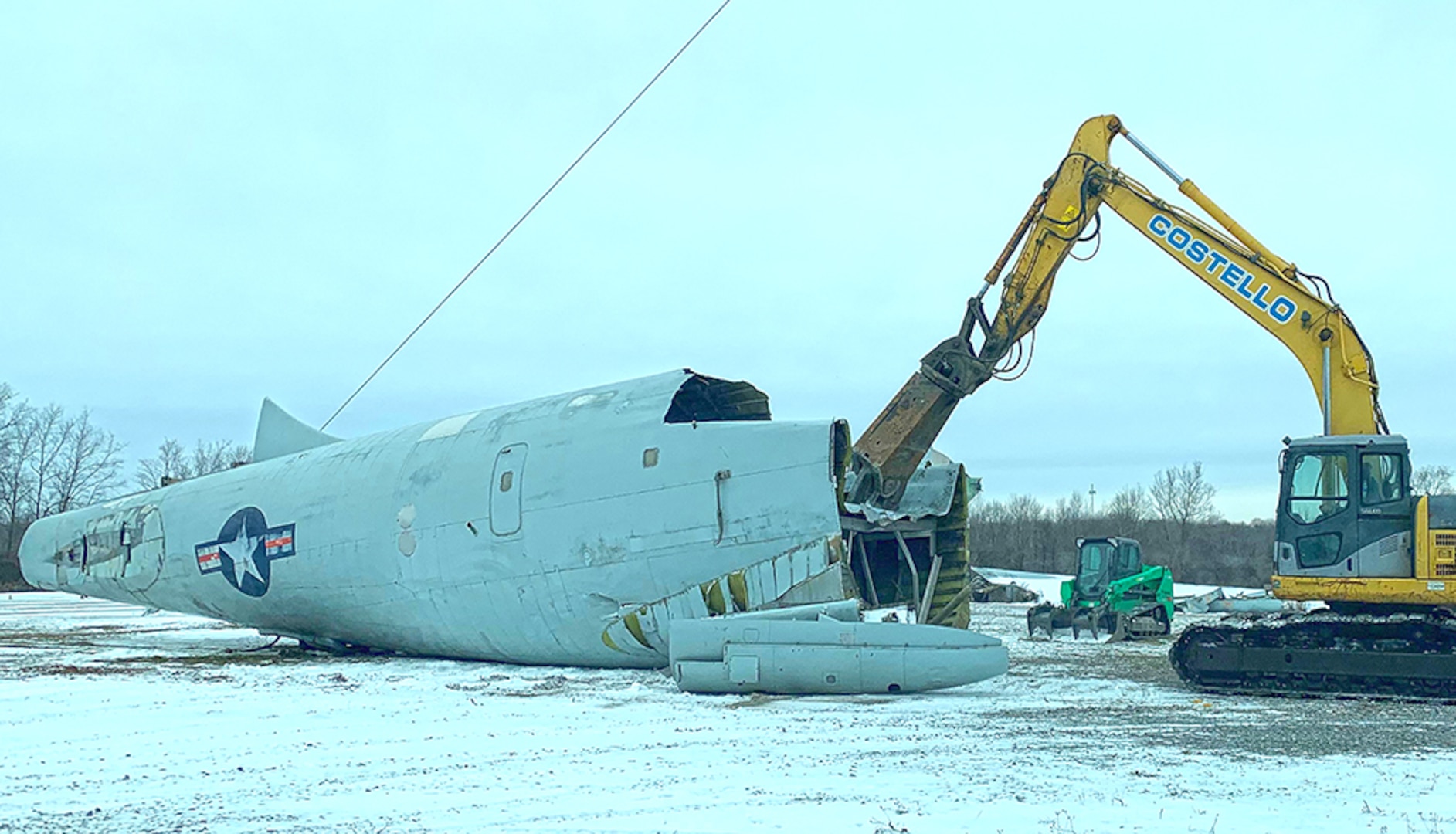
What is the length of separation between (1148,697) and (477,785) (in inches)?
330

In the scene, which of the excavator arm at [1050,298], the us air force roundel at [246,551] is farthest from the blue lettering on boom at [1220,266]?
the us air force roundel at [246,551]

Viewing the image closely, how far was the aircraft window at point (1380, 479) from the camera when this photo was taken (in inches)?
546

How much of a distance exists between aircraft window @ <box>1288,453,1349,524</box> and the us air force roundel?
1474cm

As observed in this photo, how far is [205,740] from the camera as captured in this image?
11188 millimetres

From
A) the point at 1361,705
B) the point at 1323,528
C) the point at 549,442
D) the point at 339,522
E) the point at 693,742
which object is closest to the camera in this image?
the point at 693,742

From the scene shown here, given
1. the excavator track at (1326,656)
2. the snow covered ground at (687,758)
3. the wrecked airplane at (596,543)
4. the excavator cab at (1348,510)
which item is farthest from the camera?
the wrecked airplane at (596,543)

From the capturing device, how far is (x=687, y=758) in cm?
991

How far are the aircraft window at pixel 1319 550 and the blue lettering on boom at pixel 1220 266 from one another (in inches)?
121

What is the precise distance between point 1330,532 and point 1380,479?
0.83 metres

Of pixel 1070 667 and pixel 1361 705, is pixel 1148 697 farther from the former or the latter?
pixel 1070 667

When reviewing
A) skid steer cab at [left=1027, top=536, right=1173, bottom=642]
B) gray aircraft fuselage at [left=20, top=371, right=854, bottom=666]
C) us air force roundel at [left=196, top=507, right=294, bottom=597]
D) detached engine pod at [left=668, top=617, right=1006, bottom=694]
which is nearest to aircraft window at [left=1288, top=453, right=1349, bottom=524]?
detached engine pod at [left=668, top=617, right=1006, bottom=694]

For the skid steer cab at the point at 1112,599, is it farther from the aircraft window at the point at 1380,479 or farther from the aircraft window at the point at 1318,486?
the aircraft window at the point at 1380,479

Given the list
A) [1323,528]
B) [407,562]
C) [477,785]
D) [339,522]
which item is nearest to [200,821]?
[477,785]

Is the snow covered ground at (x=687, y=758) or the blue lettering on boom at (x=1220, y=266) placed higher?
the blue lettering on boom at (x=1220, y=266)
